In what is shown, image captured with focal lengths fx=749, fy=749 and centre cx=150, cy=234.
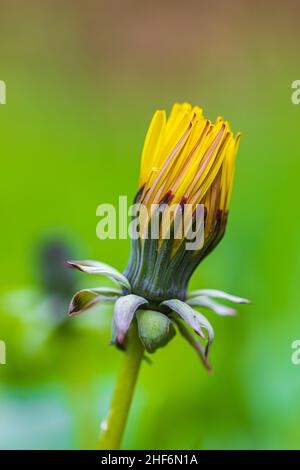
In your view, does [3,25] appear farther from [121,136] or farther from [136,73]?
[121,136]

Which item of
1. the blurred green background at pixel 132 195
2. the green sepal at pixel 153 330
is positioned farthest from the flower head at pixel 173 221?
the blurred green background at pixel 132 195

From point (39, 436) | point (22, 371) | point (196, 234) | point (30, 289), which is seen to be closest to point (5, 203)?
point (30, 289)

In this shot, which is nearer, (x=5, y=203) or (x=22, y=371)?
(x=22, y=371)

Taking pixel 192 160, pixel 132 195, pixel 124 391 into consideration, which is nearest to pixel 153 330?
pixel 124 391

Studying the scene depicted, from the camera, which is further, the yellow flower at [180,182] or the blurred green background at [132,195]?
the blurred green background at [132,195]

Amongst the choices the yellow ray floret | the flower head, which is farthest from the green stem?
the yellow ray floret

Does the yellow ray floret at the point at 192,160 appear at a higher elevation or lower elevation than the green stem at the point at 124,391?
higher

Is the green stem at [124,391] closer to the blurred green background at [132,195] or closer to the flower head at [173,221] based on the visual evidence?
the flower head at [173,221]
